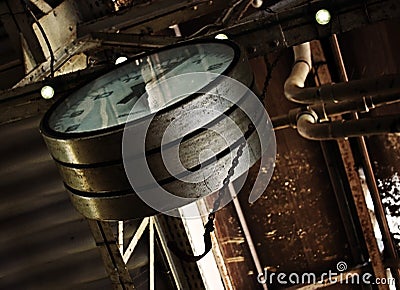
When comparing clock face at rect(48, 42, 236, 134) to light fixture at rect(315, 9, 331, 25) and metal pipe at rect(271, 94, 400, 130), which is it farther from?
metal pipe at rect(271, 94, 400, 130)

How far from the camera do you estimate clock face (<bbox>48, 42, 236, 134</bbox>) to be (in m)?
2.02

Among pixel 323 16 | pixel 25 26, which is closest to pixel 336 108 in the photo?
pixel 323 16

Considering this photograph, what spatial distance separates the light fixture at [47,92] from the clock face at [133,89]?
0.54 m

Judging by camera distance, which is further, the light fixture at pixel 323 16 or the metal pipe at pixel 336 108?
the metal pipe at pixel 336 108

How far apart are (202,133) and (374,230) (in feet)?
12.1

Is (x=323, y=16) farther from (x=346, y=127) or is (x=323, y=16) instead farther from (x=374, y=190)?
(x=374, y=190)

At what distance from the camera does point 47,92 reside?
2871mm

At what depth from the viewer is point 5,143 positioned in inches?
172

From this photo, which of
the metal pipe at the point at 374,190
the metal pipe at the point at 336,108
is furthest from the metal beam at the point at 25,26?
the metal pipe at the point at 374,190

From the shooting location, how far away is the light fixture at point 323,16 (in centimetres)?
258

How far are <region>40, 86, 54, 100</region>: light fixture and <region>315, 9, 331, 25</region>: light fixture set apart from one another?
53.9 inches

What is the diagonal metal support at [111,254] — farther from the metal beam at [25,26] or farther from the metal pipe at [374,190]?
the metal pipe at [374,190]

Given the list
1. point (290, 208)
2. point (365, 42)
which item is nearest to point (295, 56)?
point (365, 42)

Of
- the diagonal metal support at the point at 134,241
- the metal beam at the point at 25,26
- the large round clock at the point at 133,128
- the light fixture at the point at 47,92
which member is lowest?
the diagonal metal support at the point at 134,241
